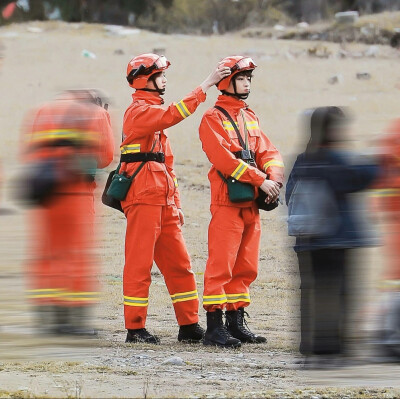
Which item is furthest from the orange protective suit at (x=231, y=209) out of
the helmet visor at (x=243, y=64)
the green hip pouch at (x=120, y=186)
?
the green hip pouch at (x=120, y=186)

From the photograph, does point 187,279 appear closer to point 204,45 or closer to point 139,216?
point 139,216

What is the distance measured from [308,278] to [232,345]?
1544 millimetres

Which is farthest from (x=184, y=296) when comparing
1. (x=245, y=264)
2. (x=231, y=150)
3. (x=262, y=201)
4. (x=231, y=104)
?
(x=231, y=104)

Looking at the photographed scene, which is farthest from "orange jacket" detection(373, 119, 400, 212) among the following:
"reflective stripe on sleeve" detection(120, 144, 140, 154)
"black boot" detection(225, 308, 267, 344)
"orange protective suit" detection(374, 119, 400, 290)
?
"reflective stripe on sleeve" detection(120, 144, 140, 154)

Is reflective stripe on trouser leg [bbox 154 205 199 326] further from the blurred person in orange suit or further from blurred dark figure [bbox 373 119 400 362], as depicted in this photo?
blurred dark figure [bbox 373 119 400 362]

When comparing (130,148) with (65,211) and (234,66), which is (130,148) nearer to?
(234,66)

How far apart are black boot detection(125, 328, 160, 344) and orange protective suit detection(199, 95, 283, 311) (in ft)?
1.43

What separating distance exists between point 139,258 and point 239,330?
35.5 inches

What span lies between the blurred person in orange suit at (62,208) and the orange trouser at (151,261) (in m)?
1.47

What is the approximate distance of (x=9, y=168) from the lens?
52.4ft

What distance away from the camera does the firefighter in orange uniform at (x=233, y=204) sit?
8.46 meters

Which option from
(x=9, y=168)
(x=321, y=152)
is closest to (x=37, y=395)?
(x=321, y=152)

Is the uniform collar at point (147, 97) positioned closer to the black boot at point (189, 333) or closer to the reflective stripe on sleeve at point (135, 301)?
the reflective stripe on sleeve at point (135, 301)

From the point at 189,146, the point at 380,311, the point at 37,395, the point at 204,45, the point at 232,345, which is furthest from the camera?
the point at 204,45
